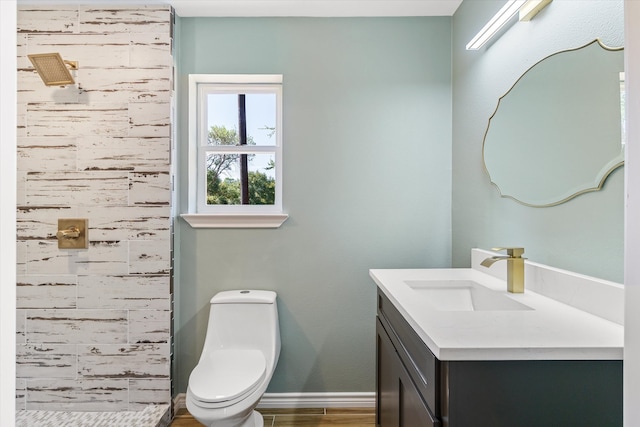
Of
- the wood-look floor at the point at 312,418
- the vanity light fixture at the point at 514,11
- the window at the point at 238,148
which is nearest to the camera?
the vanity light fixture at the point at 514,11

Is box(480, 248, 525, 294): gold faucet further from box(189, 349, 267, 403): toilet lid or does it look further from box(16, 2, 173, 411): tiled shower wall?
box(16, 2, 173, 411): tiled shower wall

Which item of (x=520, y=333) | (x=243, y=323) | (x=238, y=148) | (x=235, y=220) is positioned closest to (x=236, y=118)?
(x=238, y=148)

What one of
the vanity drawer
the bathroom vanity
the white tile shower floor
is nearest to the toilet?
the white tile shower floor

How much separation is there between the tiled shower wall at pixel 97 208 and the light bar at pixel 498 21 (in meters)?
1.63

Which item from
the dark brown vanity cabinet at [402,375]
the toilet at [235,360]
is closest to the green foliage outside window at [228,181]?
the toilet at [235,360]

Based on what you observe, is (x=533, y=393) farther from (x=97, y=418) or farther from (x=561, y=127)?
(x=97, y=418)

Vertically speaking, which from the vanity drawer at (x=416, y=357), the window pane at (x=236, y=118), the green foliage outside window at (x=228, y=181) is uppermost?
the window pane at (x=236, y=118)

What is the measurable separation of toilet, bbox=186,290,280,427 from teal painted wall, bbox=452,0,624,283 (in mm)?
1169

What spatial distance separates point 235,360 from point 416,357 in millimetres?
1153

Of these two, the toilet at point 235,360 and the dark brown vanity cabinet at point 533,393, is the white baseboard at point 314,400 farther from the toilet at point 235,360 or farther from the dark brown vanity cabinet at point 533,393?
the dark brown vanity cabinet at point 533,393

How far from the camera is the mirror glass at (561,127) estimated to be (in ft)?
3.44

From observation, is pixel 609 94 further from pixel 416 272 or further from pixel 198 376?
pixel 198 376

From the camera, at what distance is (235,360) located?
1927mm

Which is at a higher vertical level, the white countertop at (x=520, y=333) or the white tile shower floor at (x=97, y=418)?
the white countertop at (x=520, y=333)
